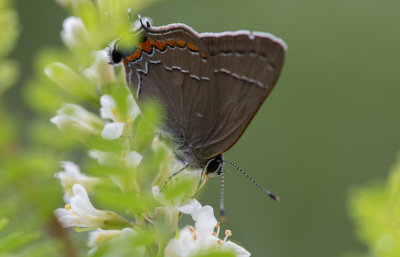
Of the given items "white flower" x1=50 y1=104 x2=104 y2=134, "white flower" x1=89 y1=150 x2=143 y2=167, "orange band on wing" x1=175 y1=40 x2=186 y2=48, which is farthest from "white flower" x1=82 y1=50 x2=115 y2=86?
"white flower" x1=89 y1=150 x2=143 y2=167

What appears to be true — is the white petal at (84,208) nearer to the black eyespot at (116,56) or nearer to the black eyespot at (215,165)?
A: the black eyespot at (116,56)

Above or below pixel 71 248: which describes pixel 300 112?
above

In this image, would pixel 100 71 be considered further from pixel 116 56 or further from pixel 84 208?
pixel 84 208

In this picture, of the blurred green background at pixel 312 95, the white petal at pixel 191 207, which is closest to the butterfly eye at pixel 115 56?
the white petal at pixel 191 207

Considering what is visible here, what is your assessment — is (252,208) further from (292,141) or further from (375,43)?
(375,43)

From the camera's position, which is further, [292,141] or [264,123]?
[264,123]

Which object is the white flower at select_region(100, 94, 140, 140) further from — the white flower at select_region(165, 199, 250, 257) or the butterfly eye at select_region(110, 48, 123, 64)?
the white flower at select_region(165, 199, 250, 257)

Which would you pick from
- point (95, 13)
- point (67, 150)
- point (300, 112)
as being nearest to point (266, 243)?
point (300, 112)
